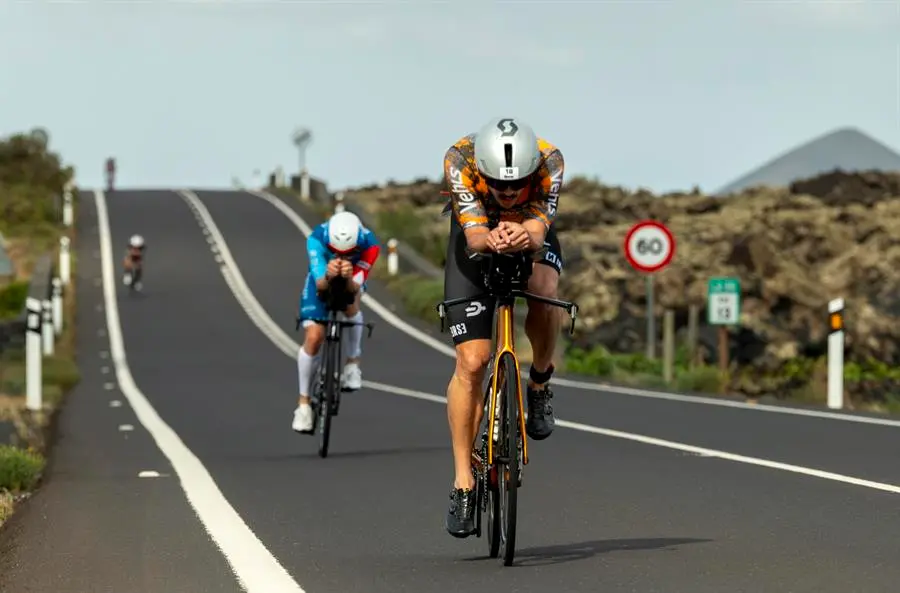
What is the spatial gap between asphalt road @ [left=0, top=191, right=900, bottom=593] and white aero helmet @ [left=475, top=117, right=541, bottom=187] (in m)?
1.69

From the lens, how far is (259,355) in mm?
33531

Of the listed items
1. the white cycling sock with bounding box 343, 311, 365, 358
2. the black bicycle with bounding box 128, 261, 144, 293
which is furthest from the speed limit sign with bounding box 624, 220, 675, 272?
the black bicycle with bounding box 128, 261, 144, 293

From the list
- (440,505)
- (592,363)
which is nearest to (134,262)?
(592,363)

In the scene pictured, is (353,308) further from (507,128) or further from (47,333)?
(47,333)

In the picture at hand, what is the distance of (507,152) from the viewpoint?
8.52 m

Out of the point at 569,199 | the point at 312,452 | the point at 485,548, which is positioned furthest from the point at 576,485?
the point at 569,199

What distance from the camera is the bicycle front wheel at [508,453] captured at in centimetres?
834

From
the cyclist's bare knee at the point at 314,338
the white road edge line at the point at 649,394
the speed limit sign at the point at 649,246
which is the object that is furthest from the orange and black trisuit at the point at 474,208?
the speed limit sign at the point at 649,246

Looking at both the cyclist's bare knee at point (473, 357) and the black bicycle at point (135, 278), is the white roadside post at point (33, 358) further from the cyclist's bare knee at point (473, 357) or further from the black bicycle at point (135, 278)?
the black bicycle at point (135, 278)

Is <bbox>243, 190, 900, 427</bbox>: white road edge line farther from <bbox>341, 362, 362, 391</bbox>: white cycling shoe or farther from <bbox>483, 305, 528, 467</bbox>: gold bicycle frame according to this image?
<bbox>483, 305, 528, 467</bbox>: gold bicycle frame

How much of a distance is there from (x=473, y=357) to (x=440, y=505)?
8.08ft

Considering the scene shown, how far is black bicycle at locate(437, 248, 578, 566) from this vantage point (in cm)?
848

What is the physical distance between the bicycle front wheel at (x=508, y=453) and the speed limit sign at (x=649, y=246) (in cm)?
1838

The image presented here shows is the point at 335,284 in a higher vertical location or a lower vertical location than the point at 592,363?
higher
